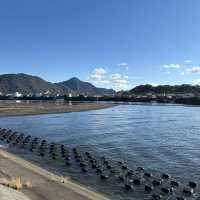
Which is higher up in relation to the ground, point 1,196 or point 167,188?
point 1,196

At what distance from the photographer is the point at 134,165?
48125mm

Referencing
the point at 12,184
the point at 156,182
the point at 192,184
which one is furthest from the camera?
the point at 156,182

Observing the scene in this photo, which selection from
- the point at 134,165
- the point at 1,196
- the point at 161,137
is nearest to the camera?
the point at 1,196

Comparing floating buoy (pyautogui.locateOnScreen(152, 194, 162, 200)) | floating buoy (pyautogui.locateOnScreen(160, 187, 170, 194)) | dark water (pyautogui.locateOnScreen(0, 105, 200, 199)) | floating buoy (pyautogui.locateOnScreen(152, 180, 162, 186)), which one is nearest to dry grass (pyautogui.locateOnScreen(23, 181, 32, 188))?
dark water (pyautogui.locateOnScreen(0, 105, 200, 199))

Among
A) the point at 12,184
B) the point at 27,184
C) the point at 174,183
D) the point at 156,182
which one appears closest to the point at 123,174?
the point at 156,182

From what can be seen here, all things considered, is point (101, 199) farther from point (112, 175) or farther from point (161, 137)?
point (161, 137)

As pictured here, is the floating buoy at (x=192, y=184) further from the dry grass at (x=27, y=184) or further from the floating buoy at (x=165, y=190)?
the dry grass at (x=27, y=184)

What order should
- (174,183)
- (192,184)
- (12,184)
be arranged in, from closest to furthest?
1. (12,184)
2. (192,184)
3. (174,183)

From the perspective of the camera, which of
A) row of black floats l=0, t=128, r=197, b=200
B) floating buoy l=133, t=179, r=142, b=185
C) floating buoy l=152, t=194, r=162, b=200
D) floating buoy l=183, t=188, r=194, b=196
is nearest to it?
floating buoy l=152, t=194, r=162, b=200

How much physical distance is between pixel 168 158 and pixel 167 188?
642 inches

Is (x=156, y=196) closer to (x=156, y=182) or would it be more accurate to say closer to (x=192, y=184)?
(x=156, y=182)

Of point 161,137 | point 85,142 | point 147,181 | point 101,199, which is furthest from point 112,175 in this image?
point 161,137

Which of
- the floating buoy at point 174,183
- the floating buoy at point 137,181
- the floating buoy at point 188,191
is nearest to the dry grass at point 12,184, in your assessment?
the floating buoy at point 137,181

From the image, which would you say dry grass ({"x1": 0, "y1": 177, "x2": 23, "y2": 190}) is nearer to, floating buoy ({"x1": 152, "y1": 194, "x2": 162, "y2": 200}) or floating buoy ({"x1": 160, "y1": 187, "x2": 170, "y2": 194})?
floating buoy ({"x1": 152, "y1": 194, "x2": 162, "y2": 200})
